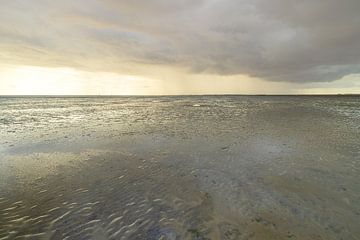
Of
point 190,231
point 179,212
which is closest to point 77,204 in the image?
point 179,212

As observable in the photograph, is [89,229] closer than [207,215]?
Yes

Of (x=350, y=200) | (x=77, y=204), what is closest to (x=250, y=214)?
(x=350, y=200)

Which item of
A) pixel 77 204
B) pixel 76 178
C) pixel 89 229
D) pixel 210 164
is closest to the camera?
pixel 89 229

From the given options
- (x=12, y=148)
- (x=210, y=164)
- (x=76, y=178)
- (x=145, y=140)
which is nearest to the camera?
(x=76, y=178)

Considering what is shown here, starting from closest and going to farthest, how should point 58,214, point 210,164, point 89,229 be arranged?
point 89,229
point 58,214
point 210,164

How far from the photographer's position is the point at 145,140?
48.3ft

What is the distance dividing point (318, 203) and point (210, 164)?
441 centimetres

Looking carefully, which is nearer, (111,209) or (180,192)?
(111,209)

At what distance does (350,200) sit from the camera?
20.1ft

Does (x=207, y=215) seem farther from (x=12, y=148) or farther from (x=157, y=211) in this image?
(x=12, y=148)

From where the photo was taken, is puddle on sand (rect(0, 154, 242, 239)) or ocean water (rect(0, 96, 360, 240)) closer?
puddle on sand (rect(0, 154, 242, 239))

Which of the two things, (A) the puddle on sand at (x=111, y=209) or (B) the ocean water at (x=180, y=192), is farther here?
(B) the ocean water at (x=180, y=192)

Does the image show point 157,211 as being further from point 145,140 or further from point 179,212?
point 145,140

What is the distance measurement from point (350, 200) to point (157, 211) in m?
5.65
